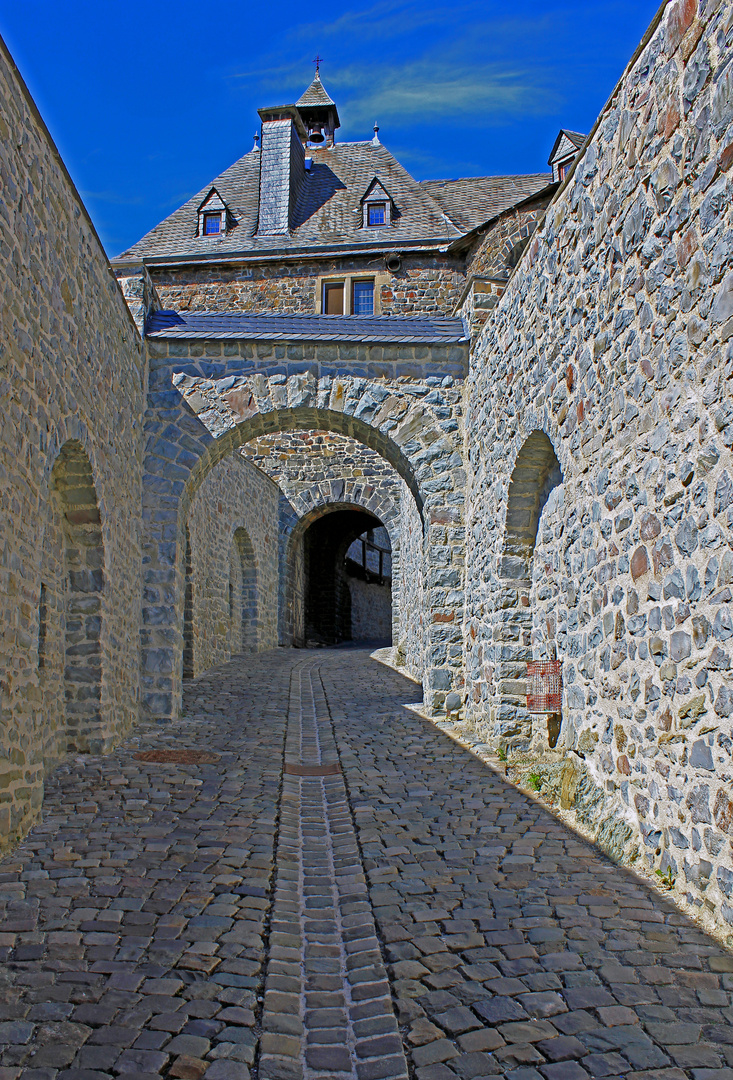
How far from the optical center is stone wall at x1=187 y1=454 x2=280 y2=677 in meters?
11.5

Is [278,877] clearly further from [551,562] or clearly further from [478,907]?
[551,562]

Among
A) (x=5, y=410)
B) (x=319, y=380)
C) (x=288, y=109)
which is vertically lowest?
(x=5, y=410)

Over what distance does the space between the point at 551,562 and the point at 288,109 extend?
61.8 ft

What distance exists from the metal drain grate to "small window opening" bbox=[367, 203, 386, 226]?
50.5ft

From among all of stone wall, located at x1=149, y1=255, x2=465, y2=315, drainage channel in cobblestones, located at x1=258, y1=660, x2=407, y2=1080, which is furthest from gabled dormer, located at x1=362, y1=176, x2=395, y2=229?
drainage channel in cobblestones, located at x1=258, y1=660, x2=407, y2=1080

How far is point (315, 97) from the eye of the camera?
23688 millimetres

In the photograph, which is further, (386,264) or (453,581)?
(386,264)

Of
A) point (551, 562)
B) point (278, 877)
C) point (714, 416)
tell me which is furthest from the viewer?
point (551, 562)

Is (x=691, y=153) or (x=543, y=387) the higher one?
(x=691, y=153)

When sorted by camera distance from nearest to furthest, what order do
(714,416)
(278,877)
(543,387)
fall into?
(714,416) → (278,877) → (543,387)

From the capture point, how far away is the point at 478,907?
126 inches

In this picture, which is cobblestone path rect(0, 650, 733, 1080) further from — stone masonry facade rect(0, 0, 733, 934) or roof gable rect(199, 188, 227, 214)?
roof gable rect(199, 188, 227, 214)

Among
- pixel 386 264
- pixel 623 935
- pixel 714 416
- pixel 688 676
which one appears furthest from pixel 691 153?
pixel 386 264

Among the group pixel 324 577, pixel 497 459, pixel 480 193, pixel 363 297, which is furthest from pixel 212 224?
pixel 497 459
